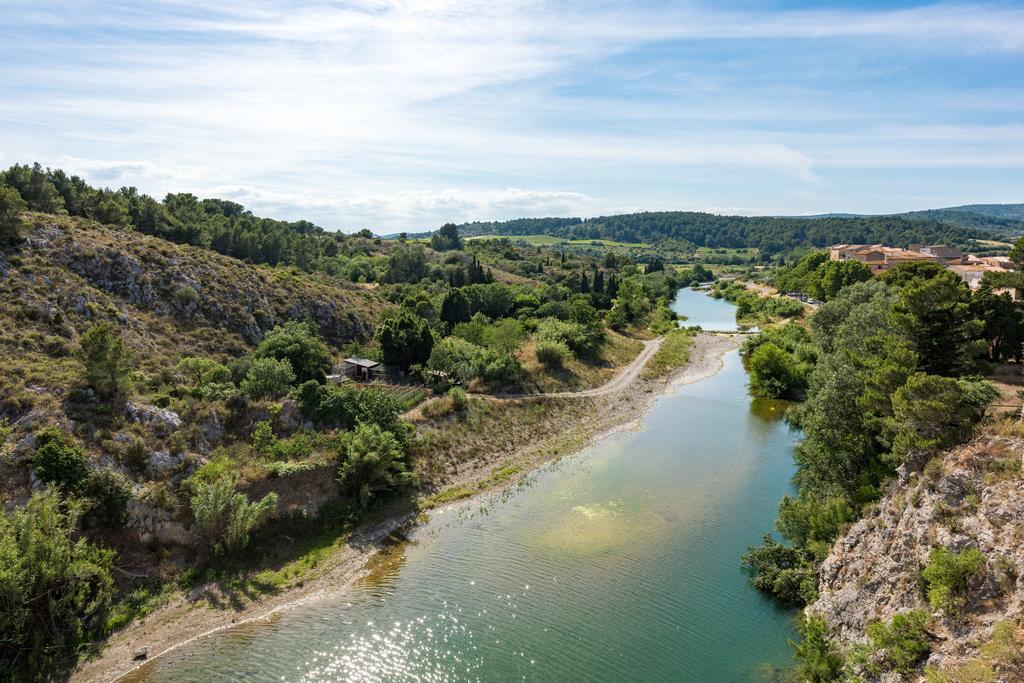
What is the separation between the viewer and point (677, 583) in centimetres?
2766

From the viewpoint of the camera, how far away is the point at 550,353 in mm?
62312

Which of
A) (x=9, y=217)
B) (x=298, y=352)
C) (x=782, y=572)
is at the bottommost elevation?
(x=782, y=572)

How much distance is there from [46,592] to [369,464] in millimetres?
16255

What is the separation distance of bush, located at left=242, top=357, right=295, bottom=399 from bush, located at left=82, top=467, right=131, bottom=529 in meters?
10.6

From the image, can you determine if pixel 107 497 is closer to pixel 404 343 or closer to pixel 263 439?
pixel 263 439

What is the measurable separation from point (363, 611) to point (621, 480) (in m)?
20.4

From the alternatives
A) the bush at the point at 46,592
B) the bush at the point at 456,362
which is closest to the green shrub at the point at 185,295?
the bush at the point at 456,362

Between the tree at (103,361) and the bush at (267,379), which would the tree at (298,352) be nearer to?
the bush at (267,379)

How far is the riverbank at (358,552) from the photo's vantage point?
24500 mm

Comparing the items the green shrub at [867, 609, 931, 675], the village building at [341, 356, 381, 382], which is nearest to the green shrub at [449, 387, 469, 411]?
the village building at [341, 356, 381, 382]

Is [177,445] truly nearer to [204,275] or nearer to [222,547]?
[222,547]

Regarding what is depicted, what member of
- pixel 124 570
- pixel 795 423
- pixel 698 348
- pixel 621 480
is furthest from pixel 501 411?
pixel 698 348

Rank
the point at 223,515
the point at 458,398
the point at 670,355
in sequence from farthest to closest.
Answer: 1. the point at 670,355
2. the point at 458,398
3. the point at 223,515

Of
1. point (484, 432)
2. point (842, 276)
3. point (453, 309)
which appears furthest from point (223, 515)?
point (842, 276)
